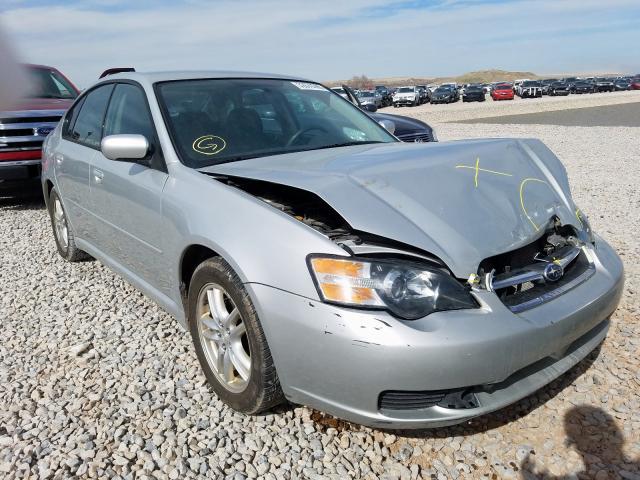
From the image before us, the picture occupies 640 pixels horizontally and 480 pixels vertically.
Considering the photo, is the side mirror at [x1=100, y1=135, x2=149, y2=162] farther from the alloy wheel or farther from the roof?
the alloy wheel

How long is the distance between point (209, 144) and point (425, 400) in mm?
1867

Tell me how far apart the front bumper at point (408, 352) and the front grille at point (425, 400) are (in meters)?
0.02

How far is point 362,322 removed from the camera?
78.2 inches

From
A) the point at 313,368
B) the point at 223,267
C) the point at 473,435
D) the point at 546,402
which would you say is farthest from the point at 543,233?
the point at 223,267

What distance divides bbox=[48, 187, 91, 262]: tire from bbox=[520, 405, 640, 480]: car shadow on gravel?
3943 mm

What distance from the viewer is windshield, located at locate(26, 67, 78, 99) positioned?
8.09 meters

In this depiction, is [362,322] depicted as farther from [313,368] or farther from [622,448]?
[622,448]

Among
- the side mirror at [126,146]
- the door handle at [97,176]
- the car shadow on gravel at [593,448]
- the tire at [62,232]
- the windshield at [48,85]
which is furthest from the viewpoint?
the windshield at [48,85]

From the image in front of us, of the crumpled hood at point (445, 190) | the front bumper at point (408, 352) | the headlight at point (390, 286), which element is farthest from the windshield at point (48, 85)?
the headlight at point (390, 286)

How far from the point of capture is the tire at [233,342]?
2293mm

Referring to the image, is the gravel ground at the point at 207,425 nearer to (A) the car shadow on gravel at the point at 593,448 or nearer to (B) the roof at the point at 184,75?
(A) the car shadow on gravel at the point at 593,448

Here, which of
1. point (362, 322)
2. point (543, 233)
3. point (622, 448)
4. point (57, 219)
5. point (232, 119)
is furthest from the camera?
point (57, 219)

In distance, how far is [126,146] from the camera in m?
2.94

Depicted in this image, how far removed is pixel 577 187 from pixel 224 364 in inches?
260
